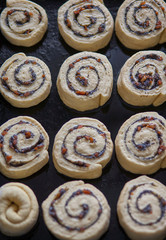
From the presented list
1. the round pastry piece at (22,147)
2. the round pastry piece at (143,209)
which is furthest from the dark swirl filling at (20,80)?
the round pastry piece at (143,209)

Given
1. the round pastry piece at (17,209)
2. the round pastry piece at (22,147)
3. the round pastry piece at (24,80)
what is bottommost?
the round pastry piece at (17,209)

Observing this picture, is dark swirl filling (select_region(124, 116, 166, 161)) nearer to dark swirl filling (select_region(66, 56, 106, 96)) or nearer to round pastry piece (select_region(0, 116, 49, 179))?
dark swirl filling (select_region(66, 56, 106, 96))

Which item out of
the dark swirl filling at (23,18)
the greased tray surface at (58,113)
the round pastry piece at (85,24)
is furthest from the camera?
the dark swirl filling at (23,18)

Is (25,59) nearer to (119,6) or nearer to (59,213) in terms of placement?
(119,6)

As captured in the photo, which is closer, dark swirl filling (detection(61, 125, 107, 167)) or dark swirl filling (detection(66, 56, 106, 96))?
dark swirl filling (detection(61, 125, 107, 167))

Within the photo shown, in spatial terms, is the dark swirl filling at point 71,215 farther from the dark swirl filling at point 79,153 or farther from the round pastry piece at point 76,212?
the dark swirl filling at point 79,153

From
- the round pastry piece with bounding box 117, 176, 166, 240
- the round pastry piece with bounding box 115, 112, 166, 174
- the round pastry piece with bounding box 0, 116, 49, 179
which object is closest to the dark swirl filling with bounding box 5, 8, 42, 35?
the round pastry piece with bounding box 0, 116, 49, 179
